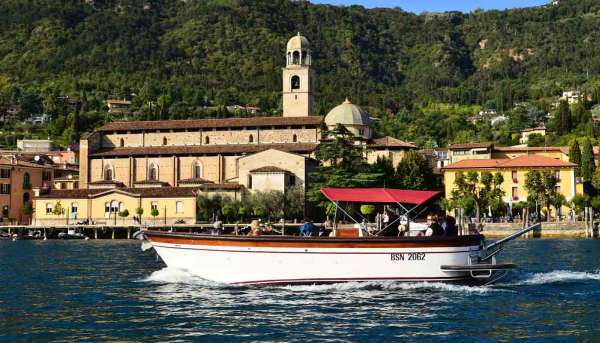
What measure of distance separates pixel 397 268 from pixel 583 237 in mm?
54242

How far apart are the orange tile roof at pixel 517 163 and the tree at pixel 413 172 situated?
4.35 m

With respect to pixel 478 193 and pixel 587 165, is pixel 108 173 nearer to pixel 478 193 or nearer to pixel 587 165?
pixel 478 193

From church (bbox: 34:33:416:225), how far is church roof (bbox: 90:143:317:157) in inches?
4.6

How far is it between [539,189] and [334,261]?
61508 mm

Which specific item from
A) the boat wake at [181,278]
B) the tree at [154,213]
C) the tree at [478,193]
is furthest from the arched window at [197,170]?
the boat wake at [181,278]

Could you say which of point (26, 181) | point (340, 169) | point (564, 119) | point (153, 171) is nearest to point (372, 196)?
point (340, 169)

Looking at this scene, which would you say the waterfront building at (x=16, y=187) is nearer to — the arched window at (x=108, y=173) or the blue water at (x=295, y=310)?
the arched window at (x=108, y=173)

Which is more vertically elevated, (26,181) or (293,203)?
(26,181)

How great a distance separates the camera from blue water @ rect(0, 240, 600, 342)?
2167 cm

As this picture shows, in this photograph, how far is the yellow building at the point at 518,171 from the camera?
3563 inches

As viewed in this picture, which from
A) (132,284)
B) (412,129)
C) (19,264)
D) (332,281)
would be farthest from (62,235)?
(412,129)

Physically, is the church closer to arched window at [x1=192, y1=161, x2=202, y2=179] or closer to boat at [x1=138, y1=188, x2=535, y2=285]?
arched window at [x1=192, y1=161, x2=202, y2=179]

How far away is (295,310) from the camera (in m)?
25.2

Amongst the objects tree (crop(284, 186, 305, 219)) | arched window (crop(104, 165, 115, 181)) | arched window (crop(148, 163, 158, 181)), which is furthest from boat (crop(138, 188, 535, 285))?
arched window (crop(104, 165, 115, 181))
